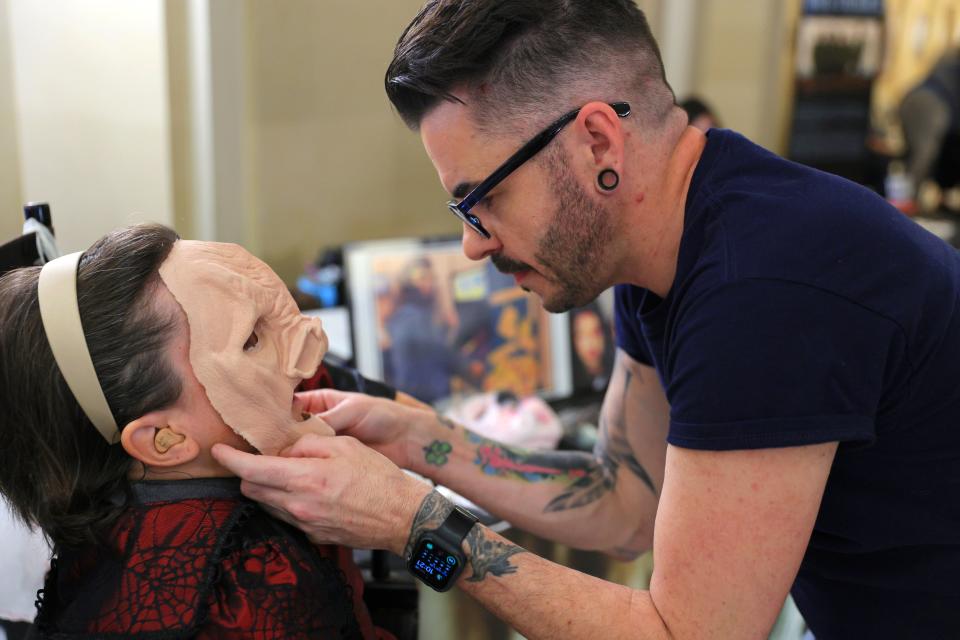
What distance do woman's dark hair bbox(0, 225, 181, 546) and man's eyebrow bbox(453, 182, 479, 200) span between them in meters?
0.37

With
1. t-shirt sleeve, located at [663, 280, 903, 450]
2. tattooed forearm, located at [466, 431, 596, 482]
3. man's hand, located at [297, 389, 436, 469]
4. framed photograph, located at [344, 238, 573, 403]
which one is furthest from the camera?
framed photograph, located at [344, 238, 573, 403]

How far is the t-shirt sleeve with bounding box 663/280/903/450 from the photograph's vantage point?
37.1 inches

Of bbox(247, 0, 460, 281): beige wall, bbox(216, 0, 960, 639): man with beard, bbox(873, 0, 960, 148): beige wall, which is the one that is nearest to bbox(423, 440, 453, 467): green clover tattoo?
bbox(216, 0, 960, 639): man with beard

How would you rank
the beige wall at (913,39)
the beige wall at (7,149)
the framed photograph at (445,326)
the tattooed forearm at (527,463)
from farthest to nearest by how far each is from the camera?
the beige wall at (913,39)
the framed photograph at (445,326)
the beige wall at (7,149)
the tattooed forearm at (527,463)

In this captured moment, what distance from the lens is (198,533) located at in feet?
3.34

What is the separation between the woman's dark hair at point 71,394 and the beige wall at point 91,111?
89cm

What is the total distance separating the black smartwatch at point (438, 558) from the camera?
3.46 feet

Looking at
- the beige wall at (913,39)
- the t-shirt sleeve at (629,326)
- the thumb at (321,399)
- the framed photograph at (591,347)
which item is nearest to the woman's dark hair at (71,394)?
the thumb at (321,399)

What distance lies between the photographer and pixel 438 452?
1396 mm

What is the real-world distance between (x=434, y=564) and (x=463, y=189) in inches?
18.4

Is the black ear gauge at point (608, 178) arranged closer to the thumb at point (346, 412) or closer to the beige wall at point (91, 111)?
the thumb at point (346, 412)

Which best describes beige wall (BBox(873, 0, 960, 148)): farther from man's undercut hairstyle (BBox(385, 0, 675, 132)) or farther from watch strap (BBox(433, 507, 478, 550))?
watch strap (BBox(433, 507, 478, 550))

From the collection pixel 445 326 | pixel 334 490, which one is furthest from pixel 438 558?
pixel 445 326

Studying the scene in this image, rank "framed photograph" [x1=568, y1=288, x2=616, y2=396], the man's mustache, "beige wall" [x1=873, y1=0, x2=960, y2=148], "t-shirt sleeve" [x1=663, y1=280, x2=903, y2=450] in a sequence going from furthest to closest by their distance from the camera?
"beige wall" [x1=873, y1=0, x2=960, y2=148], "framed photograph" [x1=568, y1=288, x2=616, y2=396], the man's mustache, "t-shirt sleeve" [x1=663, y1=280, x2=903, y2=450]
